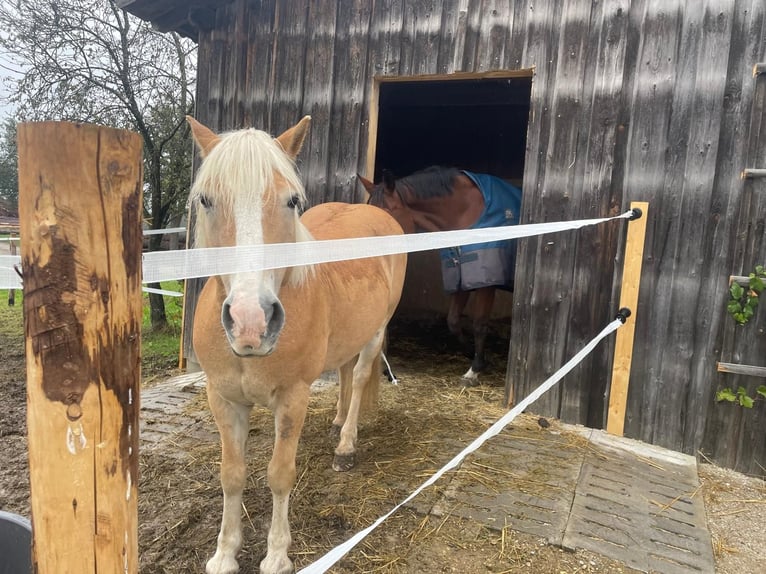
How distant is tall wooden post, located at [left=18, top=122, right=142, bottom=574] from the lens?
3.04 feet

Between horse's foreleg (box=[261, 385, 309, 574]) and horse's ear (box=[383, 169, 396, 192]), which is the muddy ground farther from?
horse's ear (box=[383, 169, 396, 192])

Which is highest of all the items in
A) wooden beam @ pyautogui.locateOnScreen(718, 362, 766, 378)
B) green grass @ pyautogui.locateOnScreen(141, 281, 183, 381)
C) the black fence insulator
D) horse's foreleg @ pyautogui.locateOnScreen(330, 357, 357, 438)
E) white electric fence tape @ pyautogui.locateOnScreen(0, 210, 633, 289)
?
white electric fence tape @ pyautogui.locateOnScreen(0, 210, 633, 289)

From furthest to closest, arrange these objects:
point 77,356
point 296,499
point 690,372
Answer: point 690,372
point 296,499
point 77,356

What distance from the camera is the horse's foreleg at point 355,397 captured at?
2.96 m

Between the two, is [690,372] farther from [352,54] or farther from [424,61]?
[352,54]

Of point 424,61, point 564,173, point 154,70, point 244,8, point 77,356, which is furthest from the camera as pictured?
point 154,70

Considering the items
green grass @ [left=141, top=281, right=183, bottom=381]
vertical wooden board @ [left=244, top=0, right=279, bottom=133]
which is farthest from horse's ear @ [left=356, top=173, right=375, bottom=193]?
green grass @ [left=141, top=281, right=183, bottom=381]

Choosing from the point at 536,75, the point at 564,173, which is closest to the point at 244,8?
the point at 536,75

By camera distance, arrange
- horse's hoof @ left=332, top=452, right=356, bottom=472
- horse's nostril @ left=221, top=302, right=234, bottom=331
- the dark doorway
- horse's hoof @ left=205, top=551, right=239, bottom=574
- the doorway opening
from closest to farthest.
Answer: horse's nostril @ left=221, top=302, right=234, bottom=331 < horse's hoof @ left=205, top=551, right=239, bottom=574 < horse's hoof @ left=332, top=452, right=356, bottom=472 < the doorway opening < the dark doorway

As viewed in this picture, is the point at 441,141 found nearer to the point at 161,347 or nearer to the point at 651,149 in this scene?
the point at 651,149

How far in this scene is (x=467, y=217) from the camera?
4.77 m

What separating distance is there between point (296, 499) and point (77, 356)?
1.90m

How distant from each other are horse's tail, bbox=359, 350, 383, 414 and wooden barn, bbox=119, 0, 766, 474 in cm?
115

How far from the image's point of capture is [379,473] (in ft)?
9.43
